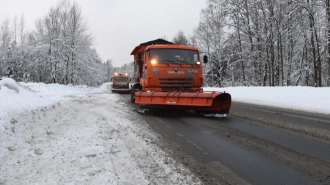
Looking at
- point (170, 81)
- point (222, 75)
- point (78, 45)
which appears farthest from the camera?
point (78, 45)

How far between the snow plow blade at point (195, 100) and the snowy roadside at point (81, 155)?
2.50m

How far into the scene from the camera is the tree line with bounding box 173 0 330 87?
74.9 feet

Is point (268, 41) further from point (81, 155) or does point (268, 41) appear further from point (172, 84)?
point (81, 155)

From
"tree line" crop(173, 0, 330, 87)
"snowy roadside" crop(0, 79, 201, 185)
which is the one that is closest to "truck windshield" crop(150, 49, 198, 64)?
"snowy roadside" crop(0, 79, 201, 185)

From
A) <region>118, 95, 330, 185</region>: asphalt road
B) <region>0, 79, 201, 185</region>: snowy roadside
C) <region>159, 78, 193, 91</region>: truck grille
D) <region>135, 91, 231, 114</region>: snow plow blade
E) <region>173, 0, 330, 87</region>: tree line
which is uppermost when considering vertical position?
<region>173, 0, 330, 87</region>: tree line

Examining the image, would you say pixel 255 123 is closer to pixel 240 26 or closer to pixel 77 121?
pixel 77 121

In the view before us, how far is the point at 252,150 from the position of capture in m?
4.72

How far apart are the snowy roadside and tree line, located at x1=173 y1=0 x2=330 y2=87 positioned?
21.7 meters

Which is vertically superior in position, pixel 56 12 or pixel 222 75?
pixel 56 12

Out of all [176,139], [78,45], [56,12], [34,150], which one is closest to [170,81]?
[176,139]

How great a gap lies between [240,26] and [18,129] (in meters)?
27.9

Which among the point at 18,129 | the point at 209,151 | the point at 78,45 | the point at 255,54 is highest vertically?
the point at 78,45

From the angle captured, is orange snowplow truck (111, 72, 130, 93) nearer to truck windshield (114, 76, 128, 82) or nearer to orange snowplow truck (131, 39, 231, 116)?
truck windshield (114, 76, 128, 82)

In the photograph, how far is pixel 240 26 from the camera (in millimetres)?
29359
